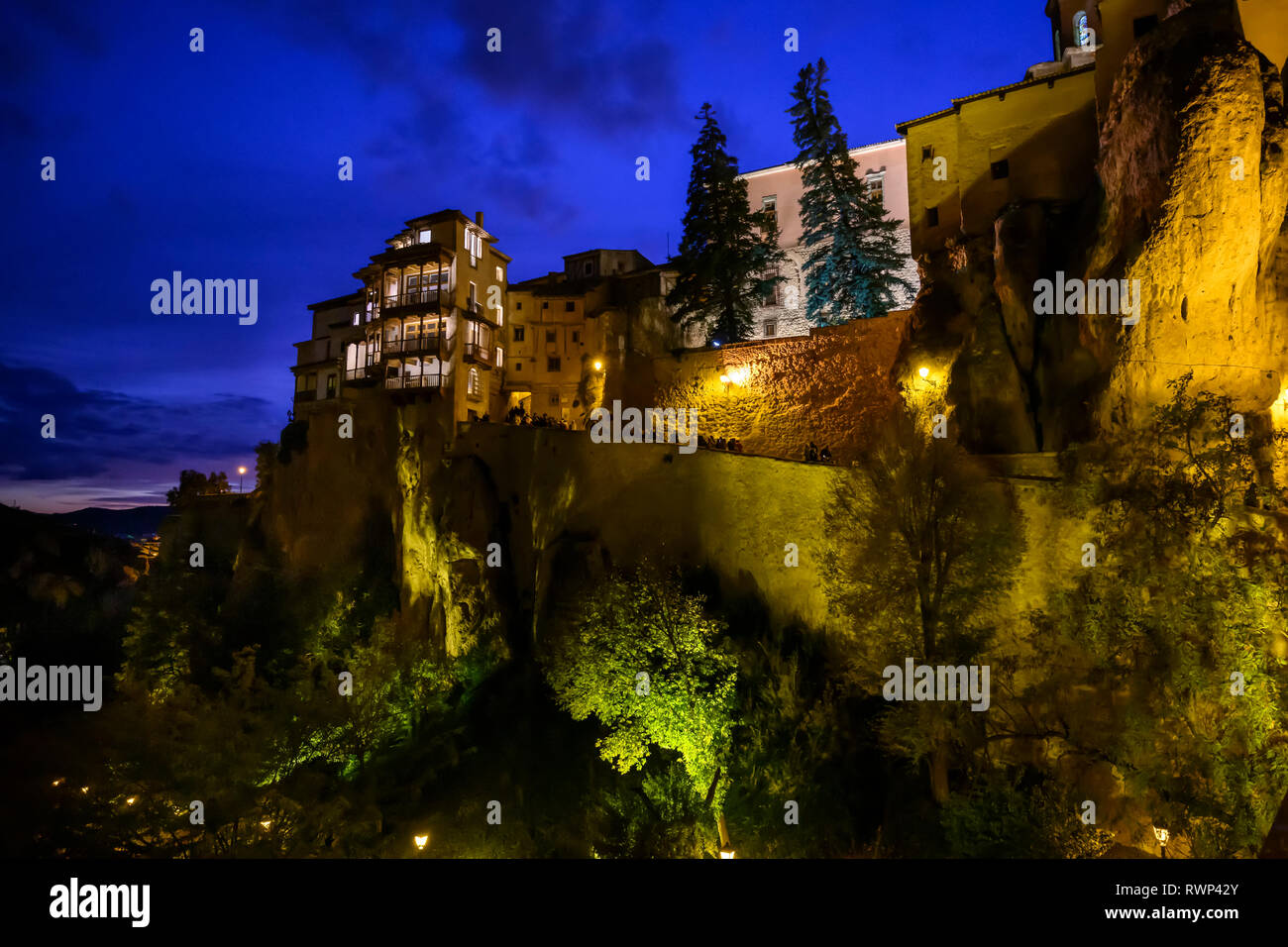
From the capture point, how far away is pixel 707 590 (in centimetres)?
2347

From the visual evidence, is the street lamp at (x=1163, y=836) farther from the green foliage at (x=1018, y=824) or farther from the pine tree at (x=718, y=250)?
the pine tree at (x=718, y=250)

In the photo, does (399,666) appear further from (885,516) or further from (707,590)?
(885,516)

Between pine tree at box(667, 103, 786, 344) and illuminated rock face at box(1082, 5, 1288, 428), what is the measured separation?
20.7 meters

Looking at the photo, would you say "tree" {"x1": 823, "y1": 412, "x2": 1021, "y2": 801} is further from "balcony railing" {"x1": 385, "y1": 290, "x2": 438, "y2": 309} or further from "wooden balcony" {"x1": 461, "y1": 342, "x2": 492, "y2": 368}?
"balcony railing" {"x1": 385, "y1": 290, "x2": 438, "y2": 309}

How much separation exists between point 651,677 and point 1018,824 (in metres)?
9.72

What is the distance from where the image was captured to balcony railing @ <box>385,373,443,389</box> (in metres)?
36.3

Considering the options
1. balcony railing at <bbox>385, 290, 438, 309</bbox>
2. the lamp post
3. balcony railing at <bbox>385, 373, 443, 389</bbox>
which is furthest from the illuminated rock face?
balcony railing at <bbox>385, 290, 438, 309</bbox>

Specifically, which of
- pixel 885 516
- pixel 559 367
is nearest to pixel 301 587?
pixel 559 367

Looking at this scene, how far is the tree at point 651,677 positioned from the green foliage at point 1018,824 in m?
6.08

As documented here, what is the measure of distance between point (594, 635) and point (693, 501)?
231 inches

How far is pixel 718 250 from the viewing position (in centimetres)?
3797

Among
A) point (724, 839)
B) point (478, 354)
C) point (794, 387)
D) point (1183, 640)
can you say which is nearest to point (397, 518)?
point (478, 354)

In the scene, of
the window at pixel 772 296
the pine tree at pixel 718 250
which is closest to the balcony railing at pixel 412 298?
the pine tree at pixel 718 250
